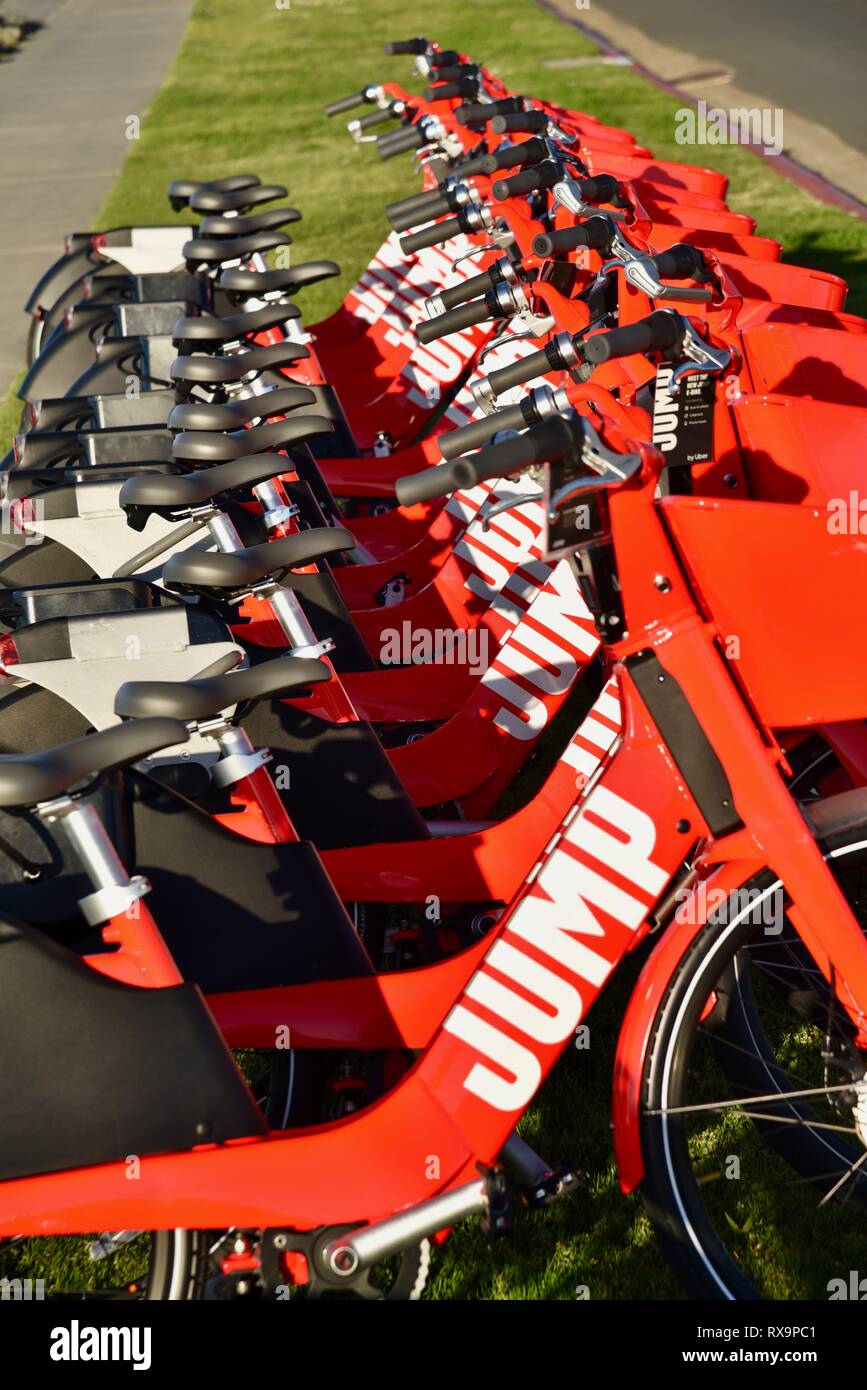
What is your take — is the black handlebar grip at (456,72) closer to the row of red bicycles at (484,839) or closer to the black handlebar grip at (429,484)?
the row of red bicycles at (484,839)

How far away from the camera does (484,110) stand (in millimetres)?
4758

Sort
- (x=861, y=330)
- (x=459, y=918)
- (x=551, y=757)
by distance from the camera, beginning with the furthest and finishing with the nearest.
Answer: (x=551, y=757)
(x=861, y=330)
(x=459, y=918)

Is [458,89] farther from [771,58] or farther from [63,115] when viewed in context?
[63,115]

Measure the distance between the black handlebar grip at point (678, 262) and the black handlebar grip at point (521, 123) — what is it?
5.14 ft

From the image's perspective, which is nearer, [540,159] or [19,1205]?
[19,1205]

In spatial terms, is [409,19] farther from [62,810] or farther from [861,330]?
[62,810]

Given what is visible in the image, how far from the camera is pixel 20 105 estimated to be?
1736 centimetres

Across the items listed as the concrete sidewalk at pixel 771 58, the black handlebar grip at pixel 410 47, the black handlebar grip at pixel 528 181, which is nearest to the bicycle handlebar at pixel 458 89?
the black handlebar grip at pixel 410 47

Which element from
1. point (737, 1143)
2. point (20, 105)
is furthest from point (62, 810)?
point (20, 105)

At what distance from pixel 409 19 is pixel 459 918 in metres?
20.5

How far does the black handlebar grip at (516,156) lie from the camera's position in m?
3.73

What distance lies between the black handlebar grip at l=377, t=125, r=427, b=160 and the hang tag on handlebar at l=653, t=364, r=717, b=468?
11.2ft

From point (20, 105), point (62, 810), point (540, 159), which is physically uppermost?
point (540, 159)

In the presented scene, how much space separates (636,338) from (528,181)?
1.25 m
